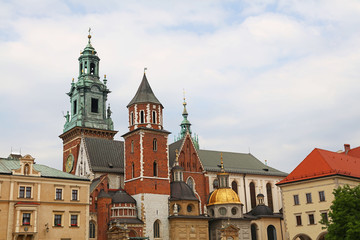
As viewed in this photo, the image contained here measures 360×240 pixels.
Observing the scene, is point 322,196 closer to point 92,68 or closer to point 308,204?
point 308,204

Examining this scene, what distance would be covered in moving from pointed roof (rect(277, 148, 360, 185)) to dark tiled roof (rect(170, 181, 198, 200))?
1250 cm

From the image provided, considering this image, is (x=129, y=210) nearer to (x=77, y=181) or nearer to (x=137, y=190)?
(x=137, y=190)

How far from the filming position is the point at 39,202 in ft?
157

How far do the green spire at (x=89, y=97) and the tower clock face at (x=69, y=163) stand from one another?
17.7 feet

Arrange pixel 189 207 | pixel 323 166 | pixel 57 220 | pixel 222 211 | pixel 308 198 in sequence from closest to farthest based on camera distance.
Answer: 1. pixel 57 220
2. pixel 308 198
3. pixel 323 166
4. pixel 189 207
5. pixel 222 211

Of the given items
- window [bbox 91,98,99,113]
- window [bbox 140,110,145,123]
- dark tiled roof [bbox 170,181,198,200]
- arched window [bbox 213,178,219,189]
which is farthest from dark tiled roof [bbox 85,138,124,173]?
arched window [bbox 213,178,219,189]

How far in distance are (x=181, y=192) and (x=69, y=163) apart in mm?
21014

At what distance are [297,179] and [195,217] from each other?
1358 centimetres

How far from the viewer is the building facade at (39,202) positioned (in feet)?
150

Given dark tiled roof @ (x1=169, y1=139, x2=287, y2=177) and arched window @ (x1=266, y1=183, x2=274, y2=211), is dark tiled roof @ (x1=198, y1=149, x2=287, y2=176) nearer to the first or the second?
dark tiled roof @ (x1=169, y1=139, x2=287, y2=177)

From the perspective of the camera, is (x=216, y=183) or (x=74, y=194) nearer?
(x=74, y=194)

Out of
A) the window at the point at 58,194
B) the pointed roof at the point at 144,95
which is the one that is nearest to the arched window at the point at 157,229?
the window at the point at 58,194

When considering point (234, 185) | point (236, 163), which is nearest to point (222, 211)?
point (234, 185)

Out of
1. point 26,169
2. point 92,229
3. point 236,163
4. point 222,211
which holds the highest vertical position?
point 236,163
